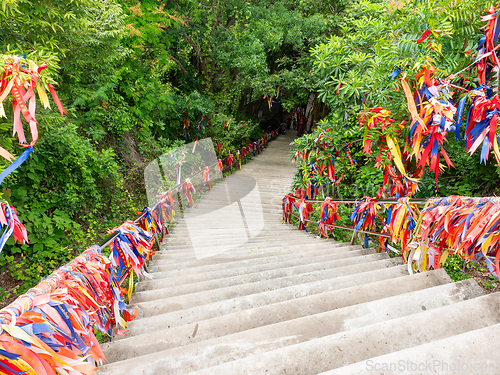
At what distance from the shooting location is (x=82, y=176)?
5.46 meters

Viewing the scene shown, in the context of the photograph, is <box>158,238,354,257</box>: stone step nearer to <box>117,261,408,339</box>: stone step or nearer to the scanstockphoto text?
<box>117,261,408,339</box>: stone step

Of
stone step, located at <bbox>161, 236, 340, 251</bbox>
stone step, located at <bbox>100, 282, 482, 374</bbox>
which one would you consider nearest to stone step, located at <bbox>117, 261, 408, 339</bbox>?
stone step, located at <bbox>100, 282, 482, 374</bbox>

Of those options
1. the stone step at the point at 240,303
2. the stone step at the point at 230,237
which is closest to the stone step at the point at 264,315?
the stone step at the point at 240,303

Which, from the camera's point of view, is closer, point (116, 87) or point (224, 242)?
point (224, 242)

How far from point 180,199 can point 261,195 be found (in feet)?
10.4

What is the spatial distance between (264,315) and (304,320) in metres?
0.33

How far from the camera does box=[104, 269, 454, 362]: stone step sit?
1.64 metres

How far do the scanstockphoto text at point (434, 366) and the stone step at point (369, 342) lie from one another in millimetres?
64

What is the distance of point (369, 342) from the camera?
4.44 ft

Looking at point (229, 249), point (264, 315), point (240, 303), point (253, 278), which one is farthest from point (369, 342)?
point (229, 249)

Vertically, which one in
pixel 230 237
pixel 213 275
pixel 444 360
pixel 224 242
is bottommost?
pixel 230 237

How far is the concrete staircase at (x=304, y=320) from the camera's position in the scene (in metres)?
1.20

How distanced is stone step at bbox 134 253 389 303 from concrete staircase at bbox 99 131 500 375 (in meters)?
0.01

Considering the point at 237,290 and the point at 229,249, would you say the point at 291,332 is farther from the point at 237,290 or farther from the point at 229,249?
the point at 229,249
